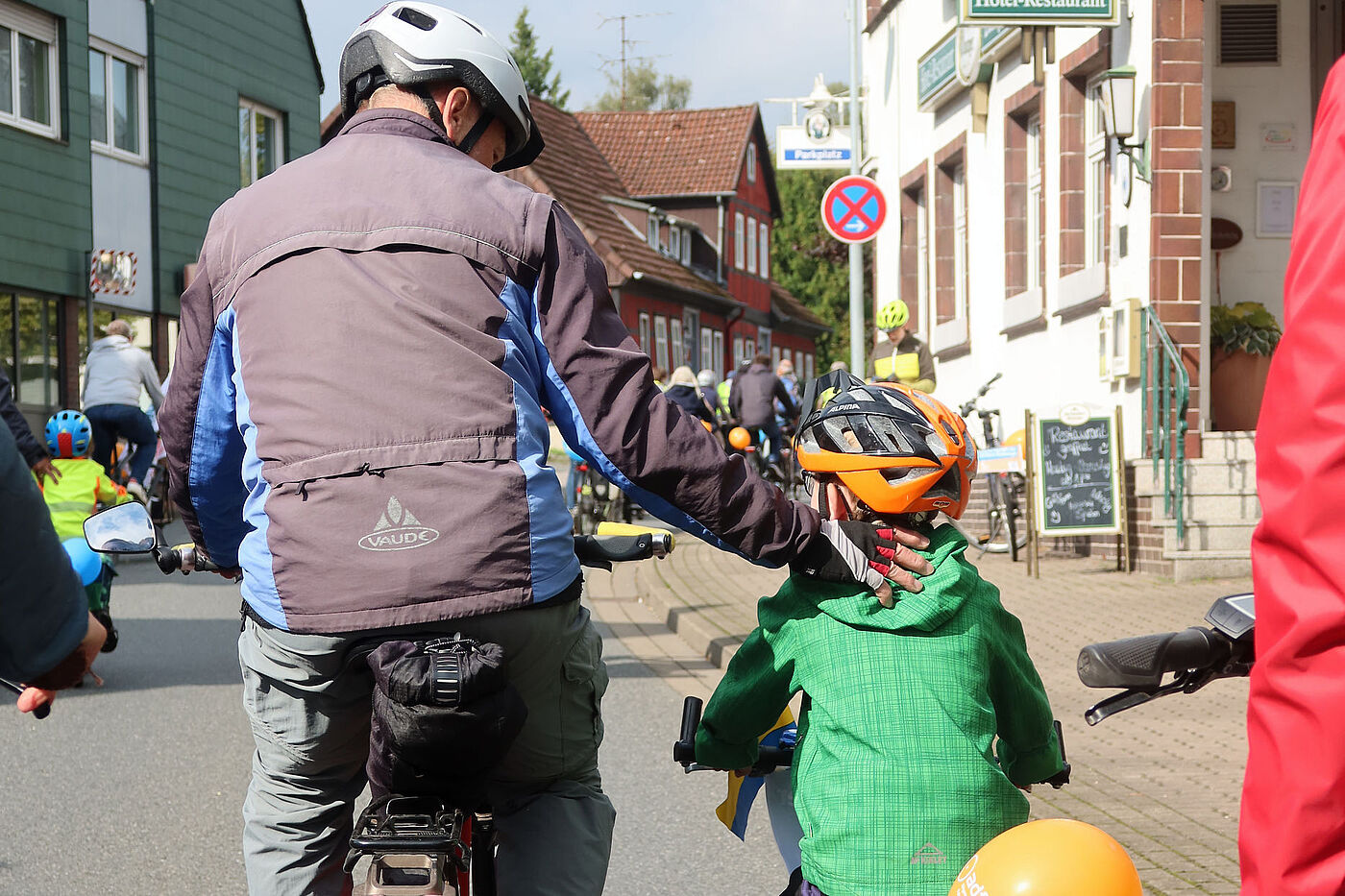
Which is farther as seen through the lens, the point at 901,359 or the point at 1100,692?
the point at 901,359

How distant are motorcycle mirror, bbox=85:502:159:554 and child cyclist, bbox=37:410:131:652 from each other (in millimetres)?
5352

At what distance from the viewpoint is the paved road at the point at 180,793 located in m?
5.30

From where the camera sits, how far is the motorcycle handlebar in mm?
1864

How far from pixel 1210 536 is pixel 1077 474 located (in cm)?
120

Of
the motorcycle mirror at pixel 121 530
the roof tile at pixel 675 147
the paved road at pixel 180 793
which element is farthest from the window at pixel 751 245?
the motorcycle mirror at pixel 121 530

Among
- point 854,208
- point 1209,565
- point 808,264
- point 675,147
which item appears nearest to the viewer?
point 1209,565

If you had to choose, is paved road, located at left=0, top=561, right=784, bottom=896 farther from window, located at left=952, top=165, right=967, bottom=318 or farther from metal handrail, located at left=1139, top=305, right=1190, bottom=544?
window, located at left=952, top=165, right=967, bottom=318

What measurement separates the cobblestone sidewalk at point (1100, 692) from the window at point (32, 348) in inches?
400

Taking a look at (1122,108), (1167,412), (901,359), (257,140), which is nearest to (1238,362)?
(1167,412)

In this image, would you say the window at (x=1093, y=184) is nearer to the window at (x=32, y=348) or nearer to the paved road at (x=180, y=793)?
the paved road at (x=180, y=793)

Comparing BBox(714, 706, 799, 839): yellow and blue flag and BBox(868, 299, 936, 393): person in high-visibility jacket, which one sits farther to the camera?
BBox(868, 299, 936, 393): person in high-visibility jacket

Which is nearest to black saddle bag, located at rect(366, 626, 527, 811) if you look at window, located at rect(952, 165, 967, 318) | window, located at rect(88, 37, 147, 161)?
window, located at rect(952, 165, 967, 318)

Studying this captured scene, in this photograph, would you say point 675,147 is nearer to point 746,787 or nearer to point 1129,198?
point 1129,198

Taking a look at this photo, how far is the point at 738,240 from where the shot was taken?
2366 inches
